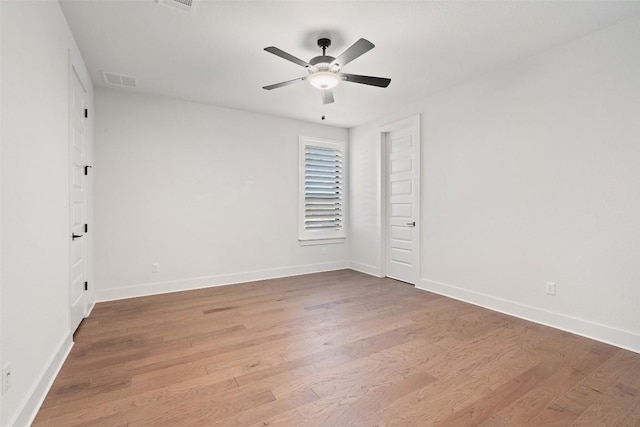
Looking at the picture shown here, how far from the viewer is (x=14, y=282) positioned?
1563 mm

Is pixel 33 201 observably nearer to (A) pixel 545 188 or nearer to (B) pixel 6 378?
(B) pixel 6 378

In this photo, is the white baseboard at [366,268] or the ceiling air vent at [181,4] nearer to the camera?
the ceiling air vent at [181,4]

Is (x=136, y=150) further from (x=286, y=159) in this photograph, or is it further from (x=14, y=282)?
(x=14, y=282)

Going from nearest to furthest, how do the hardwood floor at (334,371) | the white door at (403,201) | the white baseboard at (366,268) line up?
the hardwood floor at (334,371) → the white door at (403,201) → the white baseboard at (366,268)

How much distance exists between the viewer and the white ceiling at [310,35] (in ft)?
7.79

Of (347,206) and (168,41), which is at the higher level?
(168,41)

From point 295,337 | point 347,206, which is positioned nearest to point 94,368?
point 295,337

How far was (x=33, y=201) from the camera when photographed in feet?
5.87

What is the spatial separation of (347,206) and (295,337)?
350 centimetres

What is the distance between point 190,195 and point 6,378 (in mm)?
3210

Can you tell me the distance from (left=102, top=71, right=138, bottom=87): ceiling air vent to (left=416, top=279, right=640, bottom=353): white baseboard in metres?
4.70

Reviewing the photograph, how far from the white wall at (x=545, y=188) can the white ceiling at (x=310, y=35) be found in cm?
32

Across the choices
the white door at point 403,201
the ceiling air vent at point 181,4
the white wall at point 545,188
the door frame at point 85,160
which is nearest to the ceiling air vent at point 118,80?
the door frame at point 85,160

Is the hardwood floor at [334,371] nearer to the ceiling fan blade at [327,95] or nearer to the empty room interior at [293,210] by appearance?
the empty room interior at [293,210]
